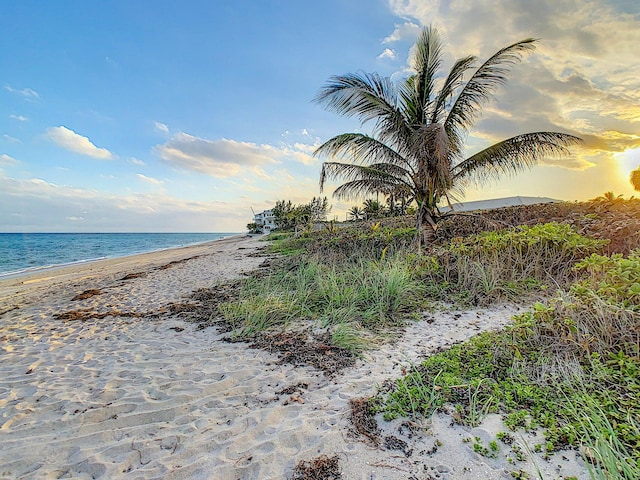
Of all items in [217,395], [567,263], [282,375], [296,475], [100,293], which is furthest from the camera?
[100,293]

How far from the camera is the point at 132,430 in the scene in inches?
91.7

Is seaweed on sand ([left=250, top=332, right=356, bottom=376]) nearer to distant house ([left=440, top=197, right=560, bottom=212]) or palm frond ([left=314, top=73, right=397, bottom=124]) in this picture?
palm frond ([left=314, top=73, right=397, bottom=124])

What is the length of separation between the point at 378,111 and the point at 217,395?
801cm

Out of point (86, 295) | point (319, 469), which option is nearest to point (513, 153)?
point (319, 469)

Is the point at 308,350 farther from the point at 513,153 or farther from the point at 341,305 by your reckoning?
the point at 513,153

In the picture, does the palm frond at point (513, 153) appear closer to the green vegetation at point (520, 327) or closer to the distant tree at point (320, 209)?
the green vegetation at point (520, 327)

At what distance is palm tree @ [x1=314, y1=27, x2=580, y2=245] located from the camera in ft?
25.2

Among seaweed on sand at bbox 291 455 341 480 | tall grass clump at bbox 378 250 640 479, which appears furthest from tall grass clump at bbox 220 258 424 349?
seaweed on sand at bbox 291 455 341 480

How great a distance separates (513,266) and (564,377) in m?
3.40

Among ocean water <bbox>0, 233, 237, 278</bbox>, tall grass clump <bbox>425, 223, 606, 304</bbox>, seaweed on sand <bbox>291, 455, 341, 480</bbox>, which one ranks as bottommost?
ocean water <bbox>0, 233, 237, 278</bbox>

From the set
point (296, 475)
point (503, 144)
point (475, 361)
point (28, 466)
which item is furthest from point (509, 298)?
point (28, 466)

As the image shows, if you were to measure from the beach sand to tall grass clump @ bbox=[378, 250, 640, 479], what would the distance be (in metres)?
0.19

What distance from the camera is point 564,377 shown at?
238 cm

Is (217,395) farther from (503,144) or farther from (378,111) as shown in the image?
(503,144)
